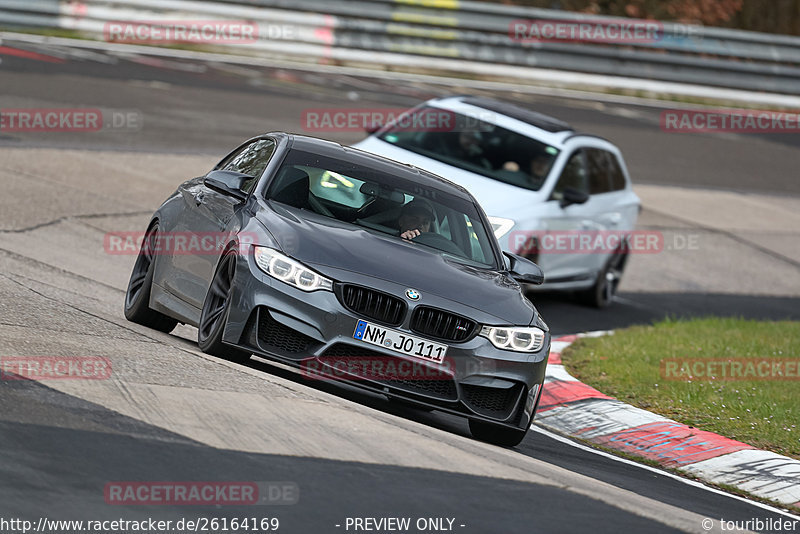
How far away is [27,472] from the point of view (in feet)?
18.3

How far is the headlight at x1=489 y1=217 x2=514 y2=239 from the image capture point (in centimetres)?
1253

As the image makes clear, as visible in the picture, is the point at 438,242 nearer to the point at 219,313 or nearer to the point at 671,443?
Answer: the point at 219,313

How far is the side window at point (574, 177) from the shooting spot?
45.7 feet

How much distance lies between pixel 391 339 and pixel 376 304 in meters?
0.22

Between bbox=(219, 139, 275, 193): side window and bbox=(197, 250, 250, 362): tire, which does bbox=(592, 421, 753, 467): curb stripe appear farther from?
bbox=(219, 139, 275, 193): side window

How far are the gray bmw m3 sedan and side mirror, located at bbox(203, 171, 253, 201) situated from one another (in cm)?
1

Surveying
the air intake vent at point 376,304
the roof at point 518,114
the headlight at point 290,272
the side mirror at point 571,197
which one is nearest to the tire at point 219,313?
the headlight at point 290,272

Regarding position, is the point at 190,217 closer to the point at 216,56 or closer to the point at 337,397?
the point at 337,397

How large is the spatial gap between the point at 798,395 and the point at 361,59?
16.9 metres

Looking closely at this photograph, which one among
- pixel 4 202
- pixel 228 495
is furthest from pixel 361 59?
pixel 228 495

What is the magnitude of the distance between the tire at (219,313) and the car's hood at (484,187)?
4796 mm

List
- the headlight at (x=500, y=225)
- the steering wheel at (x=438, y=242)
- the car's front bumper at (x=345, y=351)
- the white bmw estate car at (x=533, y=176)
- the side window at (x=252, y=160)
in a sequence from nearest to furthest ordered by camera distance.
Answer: the car's front bumper at (x=345, y=351) < the steering wheel at (x=438, y=242) < the side window at (x=252, y=160) < the headlight at (x=500, y=225) < the white bmw estate car at (x=533, y=176)

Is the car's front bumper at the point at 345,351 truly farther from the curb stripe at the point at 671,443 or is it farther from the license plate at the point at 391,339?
the curb stripe at the point at 671,443

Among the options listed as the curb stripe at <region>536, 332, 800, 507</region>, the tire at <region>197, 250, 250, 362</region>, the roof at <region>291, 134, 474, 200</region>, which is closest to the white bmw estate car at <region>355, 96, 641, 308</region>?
the curb stripe at <region>536, 332, 800, 507</region>
